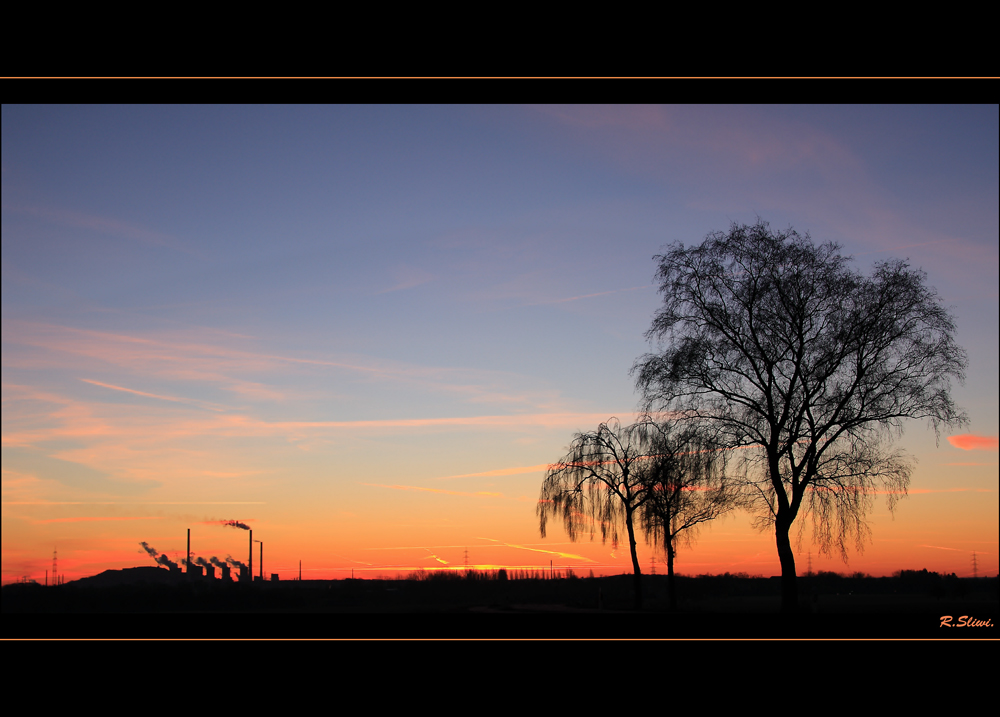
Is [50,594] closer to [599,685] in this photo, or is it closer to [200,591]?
[200,591]

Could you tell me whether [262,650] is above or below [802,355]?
below

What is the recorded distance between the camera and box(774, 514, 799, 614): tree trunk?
15805mm

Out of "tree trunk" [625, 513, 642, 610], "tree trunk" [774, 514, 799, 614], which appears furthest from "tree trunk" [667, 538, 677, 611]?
"tree trunk" [774, 514, 799, 614]

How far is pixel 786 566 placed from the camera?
52.9 feet

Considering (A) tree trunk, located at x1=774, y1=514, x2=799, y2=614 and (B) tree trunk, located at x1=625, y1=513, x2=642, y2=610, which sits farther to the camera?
(B) tree trunk, located at x1=625, y1=513, x2=642, y2=610

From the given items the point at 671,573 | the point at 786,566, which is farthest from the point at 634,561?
the point at 786,566

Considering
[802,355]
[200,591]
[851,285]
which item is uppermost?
[851,285]

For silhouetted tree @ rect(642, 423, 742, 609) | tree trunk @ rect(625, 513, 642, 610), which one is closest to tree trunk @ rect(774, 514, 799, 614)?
silhouetted tree @ rect(642, 423, 742, 609)

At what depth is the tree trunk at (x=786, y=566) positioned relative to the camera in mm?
15805

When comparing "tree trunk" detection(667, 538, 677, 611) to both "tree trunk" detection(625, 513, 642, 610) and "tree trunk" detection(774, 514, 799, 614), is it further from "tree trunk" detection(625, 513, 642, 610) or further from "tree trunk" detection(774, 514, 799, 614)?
"tree trunk" detection(774, 514, 799, 614)

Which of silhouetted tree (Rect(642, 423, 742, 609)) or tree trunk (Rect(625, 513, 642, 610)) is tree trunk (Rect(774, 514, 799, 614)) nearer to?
silhouetted tree (Rect(642, 423, 742, 609))
